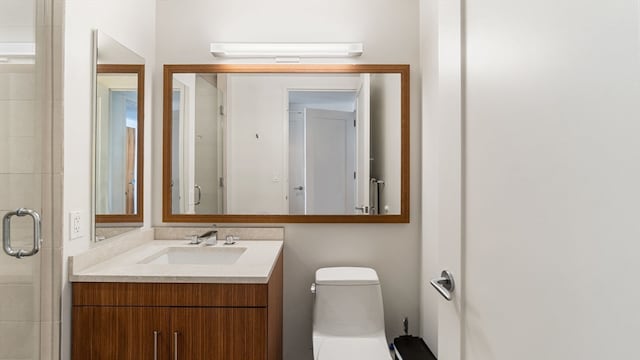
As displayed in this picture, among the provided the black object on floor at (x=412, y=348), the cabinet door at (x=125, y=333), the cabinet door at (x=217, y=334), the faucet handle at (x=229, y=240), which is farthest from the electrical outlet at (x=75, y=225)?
the black object on floor at (x=412, y=348)

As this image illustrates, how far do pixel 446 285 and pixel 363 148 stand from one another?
1366mm

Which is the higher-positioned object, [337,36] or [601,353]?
[337,36]

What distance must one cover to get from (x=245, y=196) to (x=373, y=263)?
863mm

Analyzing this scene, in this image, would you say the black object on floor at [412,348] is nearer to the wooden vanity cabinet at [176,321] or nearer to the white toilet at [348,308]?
the white toilet at [348,308]

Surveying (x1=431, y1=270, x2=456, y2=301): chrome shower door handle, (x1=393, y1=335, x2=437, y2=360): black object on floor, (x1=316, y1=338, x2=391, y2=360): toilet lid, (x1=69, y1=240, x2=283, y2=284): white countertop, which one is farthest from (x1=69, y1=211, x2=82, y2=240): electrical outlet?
(x1=393, y1=335, x2=437, y2=360): black object on floor

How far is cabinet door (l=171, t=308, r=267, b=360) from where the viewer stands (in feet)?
4.79

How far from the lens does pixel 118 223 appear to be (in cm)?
181

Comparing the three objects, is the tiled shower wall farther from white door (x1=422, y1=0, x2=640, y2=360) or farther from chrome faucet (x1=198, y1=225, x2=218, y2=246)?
white door (x1=422, y1=0, x2=640, y2=360)

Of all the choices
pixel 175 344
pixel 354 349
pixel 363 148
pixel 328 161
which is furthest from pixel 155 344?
pixel 363 148

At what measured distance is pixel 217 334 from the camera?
146 cm

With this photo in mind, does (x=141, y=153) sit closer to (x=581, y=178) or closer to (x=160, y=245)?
(x=160, y=245)

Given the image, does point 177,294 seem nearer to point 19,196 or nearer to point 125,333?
point 125,333

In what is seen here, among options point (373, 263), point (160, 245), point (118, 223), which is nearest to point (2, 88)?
point (118, 223)

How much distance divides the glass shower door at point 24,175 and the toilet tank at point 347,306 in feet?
3.92
